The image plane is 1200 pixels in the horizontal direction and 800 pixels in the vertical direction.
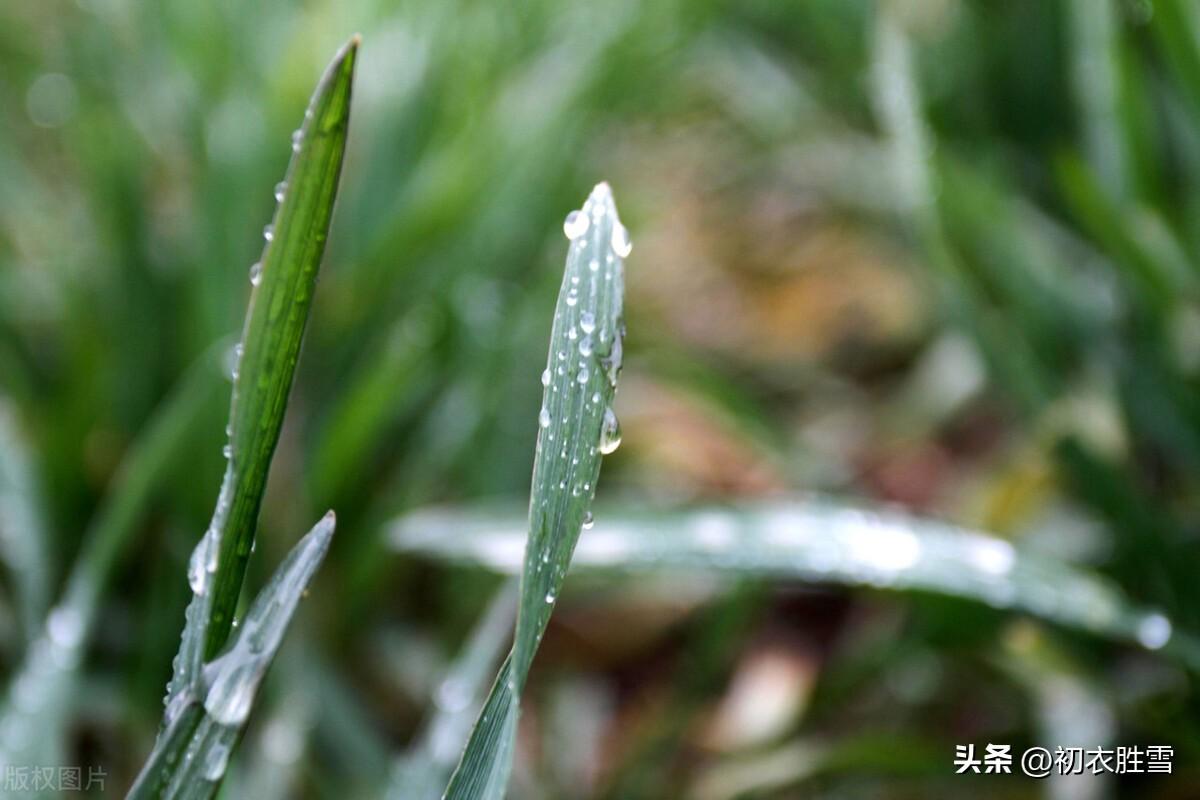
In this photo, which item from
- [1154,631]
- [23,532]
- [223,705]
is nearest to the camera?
[223,705]

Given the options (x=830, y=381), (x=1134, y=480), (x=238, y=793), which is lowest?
(x=238, y=793)

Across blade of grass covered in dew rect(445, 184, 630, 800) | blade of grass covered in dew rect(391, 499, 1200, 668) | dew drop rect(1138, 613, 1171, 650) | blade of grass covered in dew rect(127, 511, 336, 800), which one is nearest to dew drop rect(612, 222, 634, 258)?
blade of grass covered in dew rect(445, 184, 630, 800)

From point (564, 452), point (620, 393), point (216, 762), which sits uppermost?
point (620, 393)

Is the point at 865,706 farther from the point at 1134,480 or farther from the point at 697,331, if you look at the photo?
the point at 697,331

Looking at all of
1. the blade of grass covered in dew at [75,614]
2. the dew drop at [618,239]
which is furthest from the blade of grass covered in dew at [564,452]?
the blade of grass covered in dew at [75,614]

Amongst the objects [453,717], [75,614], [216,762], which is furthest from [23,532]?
[216,762]

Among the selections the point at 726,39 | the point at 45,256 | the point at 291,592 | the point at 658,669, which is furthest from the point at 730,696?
the point at 726,39

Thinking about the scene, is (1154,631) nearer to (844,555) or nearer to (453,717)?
(844,555)
